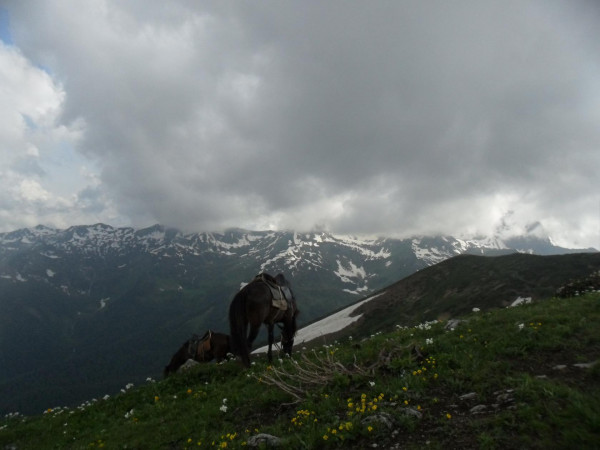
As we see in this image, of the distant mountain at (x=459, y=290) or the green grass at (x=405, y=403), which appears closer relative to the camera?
the green grass at (x=405, y=403)

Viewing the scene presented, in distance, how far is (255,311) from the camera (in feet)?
52.3

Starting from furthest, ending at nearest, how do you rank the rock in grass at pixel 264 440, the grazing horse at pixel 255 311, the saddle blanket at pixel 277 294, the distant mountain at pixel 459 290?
the distant mountain at pixel 459 290 < the saddle blanket at pixel 277 294 < the grazing horse at pixel 255 311 < the rock in grass at pixel 264 440

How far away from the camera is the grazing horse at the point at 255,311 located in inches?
604

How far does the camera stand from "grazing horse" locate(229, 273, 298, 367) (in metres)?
15.3

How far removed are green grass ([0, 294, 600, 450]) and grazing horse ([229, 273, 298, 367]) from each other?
4.75 ft

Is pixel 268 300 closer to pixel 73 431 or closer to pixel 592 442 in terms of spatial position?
pixel 73 431

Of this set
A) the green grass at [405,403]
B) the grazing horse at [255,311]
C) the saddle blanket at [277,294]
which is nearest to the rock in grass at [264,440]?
the green grass at [405,403]

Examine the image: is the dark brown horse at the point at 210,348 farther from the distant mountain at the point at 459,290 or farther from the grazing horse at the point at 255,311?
the distant mountain at the point at 459,290

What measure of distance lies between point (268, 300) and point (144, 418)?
6.79 meters

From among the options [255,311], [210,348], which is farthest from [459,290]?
[255,311]

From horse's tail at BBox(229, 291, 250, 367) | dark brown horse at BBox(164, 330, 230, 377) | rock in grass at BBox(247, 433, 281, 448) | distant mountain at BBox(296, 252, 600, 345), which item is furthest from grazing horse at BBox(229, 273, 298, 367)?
distant mountain at BBox(296, 252, 600, 345)

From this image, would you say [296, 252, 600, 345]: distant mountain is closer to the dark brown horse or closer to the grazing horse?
the dark brown horse

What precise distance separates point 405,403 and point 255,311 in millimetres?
9300

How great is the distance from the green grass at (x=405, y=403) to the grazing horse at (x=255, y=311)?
1448 mm
